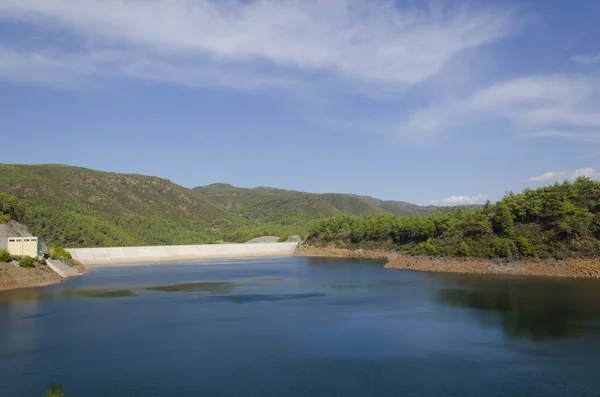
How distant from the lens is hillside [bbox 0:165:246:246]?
87.8m

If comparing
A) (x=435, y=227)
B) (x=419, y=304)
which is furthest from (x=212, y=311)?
(x=435, y=227)

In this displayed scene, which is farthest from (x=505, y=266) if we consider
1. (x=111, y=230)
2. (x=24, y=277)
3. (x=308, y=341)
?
(x=111, y=230)

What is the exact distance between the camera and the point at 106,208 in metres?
118

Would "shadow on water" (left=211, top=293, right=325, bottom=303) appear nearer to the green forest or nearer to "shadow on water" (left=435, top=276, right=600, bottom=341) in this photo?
"shadow on water" (left=435, top=276, right=600, bottom=341)

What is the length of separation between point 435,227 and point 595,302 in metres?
37.2

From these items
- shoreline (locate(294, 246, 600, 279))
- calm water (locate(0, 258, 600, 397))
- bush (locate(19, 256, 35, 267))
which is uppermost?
bush (locate(19, 256, 35, 267))

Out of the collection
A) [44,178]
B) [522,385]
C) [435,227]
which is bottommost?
[522,385]

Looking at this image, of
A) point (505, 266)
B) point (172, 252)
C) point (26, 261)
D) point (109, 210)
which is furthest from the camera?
point (109, 210)

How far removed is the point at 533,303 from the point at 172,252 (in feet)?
224

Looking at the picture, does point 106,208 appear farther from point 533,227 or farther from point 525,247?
point 525,247

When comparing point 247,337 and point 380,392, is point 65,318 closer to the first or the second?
point 247,337

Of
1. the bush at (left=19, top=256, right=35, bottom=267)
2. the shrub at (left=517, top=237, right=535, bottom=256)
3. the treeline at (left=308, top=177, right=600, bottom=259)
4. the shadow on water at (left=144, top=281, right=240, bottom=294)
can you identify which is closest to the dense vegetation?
the bush at (left=19, top=256, right=35, bottom=267)

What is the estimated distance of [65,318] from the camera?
29438mm

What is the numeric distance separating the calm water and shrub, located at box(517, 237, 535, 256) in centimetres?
728
